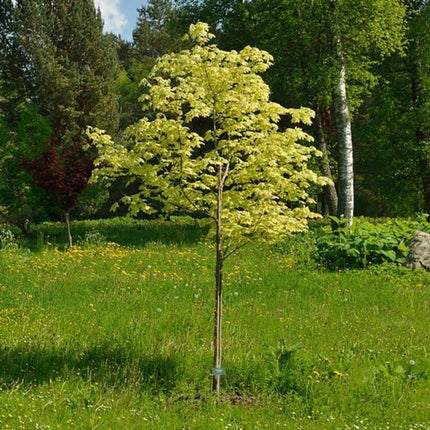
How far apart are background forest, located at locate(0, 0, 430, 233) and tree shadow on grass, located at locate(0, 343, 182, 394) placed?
3.07 m

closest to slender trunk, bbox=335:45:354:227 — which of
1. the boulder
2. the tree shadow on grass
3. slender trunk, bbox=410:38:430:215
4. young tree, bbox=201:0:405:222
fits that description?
young tree, bbox=201:0:405:222

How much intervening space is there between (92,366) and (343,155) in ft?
33.0

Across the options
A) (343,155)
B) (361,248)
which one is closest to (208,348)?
(361,248)

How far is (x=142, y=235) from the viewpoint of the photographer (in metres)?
18.4

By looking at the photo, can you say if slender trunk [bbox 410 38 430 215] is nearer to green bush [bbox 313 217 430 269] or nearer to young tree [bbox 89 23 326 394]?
green bush [bbox 313 217 430 269]

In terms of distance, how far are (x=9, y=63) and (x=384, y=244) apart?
25268mm

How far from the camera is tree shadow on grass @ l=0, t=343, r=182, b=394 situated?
5824 millimetres

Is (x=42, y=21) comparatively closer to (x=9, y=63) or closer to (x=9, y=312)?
(x=9, y=63)

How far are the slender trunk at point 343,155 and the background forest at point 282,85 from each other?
0.10 feet

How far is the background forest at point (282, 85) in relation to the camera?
15.1 m

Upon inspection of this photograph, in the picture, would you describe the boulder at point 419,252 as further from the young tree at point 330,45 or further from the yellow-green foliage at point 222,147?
the yellow-green foliage at point 222,147

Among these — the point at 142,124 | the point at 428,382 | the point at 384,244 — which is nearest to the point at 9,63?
the point at 384,244

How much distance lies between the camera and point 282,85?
1795 centimetres

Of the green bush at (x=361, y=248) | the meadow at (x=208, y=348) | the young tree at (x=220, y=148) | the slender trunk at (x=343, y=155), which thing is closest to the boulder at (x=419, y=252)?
the green bush at (x=361, y=248)
